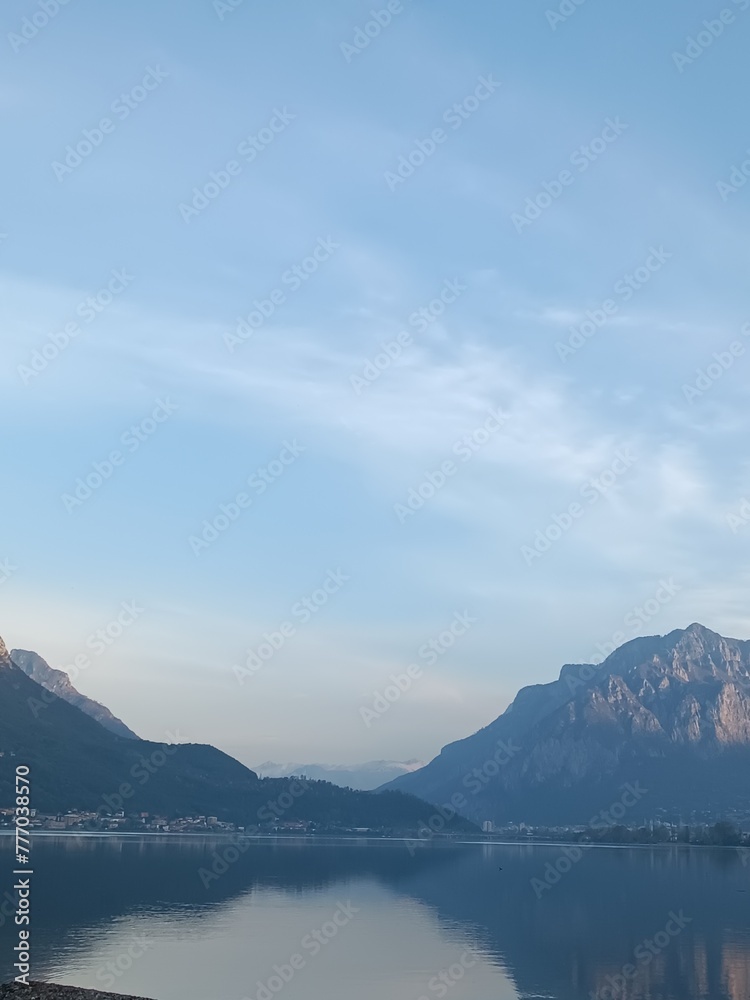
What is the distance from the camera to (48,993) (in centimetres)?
5478

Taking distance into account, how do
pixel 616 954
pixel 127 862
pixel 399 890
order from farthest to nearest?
pixel 127 862, pixel 399 890, pixel 616 954

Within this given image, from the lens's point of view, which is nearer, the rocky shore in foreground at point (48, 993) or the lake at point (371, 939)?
the rocky shore in foreground at point (48, 993)

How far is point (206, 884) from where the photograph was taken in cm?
15238

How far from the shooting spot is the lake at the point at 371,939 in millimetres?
72438

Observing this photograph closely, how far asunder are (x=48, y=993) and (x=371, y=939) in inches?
1963

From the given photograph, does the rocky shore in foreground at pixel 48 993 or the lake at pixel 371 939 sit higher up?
the rocky shore in foreground at pixel 48 993

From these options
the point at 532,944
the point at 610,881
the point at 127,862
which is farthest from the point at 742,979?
the point at 127,862

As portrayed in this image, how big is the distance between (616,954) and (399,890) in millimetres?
74193

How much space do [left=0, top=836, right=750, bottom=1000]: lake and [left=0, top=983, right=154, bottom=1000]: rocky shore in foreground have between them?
267 inches

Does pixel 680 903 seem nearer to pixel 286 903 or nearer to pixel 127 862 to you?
pixel 286 903

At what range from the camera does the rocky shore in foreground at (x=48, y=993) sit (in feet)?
174

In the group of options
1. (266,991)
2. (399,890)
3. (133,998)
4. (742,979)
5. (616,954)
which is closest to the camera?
(133,998)

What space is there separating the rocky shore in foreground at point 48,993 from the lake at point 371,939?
6789 mm

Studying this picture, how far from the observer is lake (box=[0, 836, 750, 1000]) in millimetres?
72438
